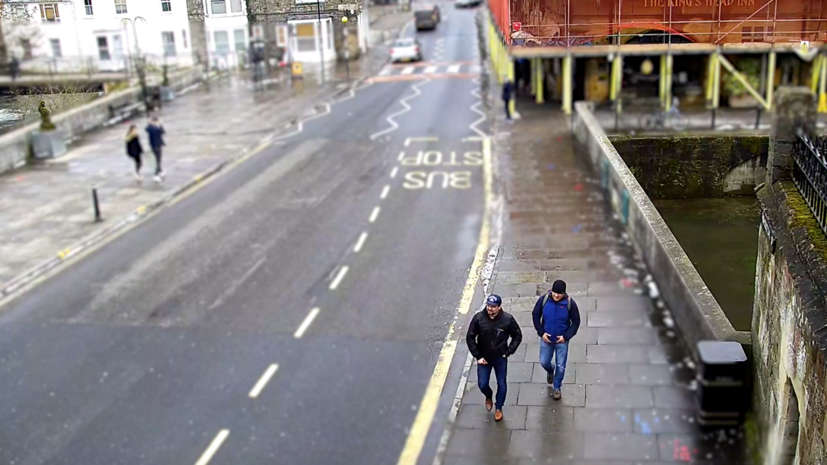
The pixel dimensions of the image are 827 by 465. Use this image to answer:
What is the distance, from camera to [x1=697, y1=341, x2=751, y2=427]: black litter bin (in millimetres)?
9133

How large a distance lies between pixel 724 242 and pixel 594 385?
3.09m

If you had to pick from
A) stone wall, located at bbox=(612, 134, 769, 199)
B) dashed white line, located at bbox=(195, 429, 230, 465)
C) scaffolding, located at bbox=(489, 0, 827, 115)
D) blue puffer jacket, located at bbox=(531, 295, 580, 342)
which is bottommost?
dashed white line, located at bbox=(195, 429, 230, 465)

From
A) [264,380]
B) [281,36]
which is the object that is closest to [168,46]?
[281,36]

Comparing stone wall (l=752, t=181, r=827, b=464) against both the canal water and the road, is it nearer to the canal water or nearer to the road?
the canal water

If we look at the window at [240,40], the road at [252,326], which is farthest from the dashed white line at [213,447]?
the window at [240,40]

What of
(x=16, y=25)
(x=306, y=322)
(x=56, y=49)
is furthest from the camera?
(x=56, y=49)

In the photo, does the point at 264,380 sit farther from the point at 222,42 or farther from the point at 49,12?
the point at 222,42

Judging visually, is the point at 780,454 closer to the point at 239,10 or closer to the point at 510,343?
the point at 510,343

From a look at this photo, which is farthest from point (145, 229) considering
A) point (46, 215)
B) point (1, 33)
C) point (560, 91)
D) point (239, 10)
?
point (560, 91)

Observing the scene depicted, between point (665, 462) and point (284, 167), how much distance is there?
1948 cm

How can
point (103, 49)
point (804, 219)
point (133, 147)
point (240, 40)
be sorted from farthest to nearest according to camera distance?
point (240, 40), point (103, 49), point (133, 147), point (804, 219)

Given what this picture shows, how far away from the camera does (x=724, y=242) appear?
1137 centimetres

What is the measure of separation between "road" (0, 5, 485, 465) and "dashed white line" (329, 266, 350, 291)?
5 centimetres

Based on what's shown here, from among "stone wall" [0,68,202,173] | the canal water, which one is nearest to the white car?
"stone wall" [0,68,202,173]
